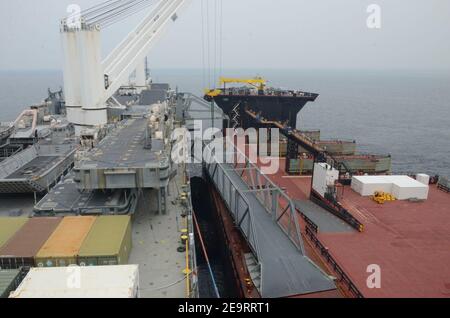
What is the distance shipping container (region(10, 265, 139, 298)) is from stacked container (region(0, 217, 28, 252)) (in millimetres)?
4554

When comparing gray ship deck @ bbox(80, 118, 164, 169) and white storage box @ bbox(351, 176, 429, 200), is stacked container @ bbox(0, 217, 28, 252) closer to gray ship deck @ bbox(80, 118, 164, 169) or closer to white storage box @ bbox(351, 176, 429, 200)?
gray ship deck @ bbox(80, 118, 164, 169)

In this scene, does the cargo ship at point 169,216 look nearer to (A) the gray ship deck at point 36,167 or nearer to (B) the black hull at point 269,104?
(A) the gray ship deck at point 36,167

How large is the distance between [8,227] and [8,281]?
5.19 metres

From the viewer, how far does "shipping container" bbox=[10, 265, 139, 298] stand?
11.5m

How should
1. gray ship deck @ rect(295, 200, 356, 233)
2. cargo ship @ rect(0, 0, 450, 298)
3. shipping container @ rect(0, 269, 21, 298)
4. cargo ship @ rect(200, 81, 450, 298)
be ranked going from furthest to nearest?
gray ship deck @ rect(295, 200, 356, 233) → cargo ship @ rect(200, 81, 450, 298) → cargo ship @ rect(0, 0, 450, 298) → shipping container @ rect(0, 269, 21, 298)

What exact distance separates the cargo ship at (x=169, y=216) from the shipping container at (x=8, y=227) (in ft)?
0.32

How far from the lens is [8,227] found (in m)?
17.3

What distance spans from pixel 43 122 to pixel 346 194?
117 feet

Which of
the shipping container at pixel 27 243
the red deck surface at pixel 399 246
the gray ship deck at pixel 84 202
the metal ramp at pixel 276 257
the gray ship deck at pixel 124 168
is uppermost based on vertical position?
the gray ship deck at pixel 124 168

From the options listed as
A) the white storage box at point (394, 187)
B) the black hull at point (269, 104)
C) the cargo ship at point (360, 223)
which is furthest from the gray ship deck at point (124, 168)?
the black hull at point (269, 104)

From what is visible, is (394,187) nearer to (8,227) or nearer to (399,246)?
(399,246)

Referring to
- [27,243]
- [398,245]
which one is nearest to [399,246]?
[398,245]

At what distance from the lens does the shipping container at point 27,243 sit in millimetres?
14555

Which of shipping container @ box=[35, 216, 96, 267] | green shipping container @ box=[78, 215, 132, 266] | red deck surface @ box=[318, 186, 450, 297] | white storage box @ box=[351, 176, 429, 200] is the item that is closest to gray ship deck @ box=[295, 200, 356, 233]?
red deck surface @ box=[318, 186, 450, 297]
